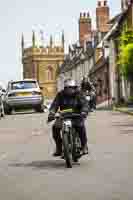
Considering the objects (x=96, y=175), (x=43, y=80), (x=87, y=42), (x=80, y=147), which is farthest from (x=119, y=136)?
(x=43, y=80)

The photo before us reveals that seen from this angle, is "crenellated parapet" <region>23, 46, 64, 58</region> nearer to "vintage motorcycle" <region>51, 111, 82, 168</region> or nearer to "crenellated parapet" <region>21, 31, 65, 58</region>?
"crenellated parapet" <region>21, 31, 65, 58</region>

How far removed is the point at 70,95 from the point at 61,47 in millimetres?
166673

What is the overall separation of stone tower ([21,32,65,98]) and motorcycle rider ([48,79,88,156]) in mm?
150008

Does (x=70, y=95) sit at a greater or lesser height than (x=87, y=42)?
lesser

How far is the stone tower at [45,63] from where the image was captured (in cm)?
16775

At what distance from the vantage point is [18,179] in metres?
11.9

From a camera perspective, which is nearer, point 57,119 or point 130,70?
point 57,119

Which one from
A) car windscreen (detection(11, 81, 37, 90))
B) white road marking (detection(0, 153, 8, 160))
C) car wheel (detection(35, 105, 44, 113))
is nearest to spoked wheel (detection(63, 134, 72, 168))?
white road marking (detection(0, 153, 8, 160))

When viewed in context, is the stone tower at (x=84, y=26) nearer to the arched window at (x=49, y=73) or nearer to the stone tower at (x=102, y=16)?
the stone tower at (x=102, y=16)

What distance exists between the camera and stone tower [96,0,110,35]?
298ft

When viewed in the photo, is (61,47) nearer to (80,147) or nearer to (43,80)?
(43,80)

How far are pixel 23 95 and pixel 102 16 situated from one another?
178ft

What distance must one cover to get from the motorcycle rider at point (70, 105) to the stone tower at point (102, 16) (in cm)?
7582

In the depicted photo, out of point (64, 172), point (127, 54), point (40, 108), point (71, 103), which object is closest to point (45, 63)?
point (127, 54)
